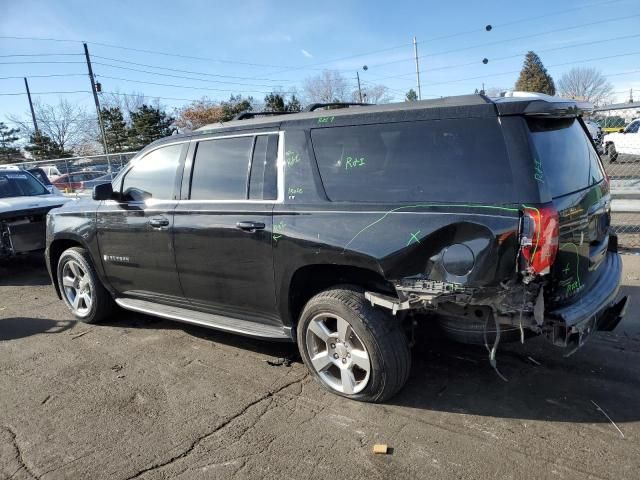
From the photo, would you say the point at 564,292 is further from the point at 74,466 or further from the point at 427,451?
the point at 74,466

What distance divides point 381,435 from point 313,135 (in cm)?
198

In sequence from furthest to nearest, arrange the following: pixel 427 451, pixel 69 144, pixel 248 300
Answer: pixel 69 144
pixel 248 300
pixel 427 451

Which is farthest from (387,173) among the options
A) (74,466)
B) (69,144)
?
(69,144)

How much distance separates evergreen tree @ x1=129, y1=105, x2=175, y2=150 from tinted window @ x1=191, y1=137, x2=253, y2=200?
42366mm

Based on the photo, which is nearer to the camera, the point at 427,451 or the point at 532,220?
the point at 532,220

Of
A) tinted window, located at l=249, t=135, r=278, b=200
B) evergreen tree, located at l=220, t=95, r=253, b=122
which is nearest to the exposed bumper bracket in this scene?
tinted window, located at l=249, t=135, r=278, b=200

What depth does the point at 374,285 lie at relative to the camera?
10.8 feet

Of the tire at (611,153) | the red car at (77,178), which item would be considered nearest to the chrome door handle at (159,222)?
the red car at (77,178)

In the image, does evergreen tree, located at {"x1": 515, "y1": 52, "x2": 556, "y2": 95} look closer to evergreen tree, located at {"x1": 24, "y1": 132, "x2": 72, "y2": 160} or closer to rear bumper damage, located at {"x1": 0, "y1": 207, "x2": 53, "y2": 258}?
evergreen tree, located at {"x1": 24, "y1": 132, "x2": 72, "y2": 160}

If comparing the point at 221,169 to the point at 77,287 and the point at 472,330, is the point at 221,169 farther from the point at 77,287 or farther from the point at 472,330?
the point at 77,287

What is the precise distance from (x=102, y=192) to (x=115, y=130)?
4696 centimetres

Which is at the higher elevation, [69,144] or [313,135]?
[69,144]

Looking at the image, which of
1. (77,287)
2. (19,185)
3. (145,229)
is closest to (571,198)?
(145,229)

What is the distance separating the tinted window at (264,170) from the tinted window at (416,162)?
0.37 m
